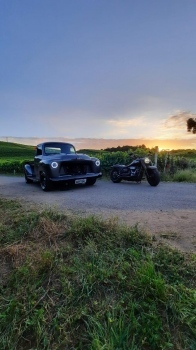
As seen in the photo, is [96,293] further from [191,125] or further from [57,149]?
[191,125]

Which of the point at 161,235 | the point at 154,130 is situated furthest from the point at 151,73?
the point at 161,235

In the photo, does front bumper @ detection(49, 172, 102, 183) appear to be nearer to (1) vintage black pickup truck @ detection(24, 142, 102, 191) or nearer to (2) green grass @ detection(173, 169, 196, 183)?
(1) vintage black pickup truck @ detection(24, 142, 102, 191)

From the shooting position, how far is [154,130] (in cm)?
1298

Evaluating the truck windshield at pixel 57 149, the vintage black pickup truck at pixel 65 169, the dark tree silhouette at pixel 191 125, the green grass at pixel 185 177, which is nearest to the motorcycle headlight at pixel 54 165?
the vintage black pickup truck at pixel 65 169

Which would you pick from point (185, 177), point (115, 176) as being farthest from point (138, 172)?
point (185, 177)

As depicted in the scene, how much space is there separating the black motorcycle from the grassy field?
5147mm

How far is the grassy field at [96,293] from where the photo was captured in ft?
5.25

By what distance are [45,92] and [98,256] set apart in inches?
432

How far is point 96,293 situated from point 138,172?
6.56m

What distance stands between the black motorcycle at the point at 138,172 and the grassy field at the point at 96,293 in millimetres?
5147

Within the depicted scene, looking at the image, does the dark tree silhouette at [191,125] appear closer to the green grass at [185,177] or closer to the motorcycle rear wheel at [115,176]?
the green grass at [185,177]

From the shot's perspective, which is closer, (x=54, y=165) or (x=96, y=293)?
(x=96, y=293)

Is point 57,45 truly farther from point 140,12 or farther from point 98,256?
point 98,256

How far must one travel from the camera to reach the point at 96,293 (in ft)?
6.45
